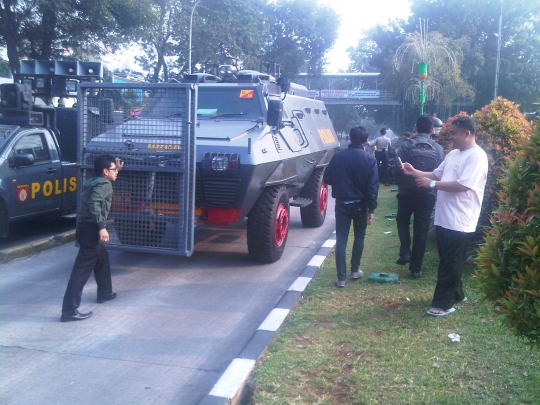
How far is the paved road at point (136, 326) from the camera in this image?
4242mm

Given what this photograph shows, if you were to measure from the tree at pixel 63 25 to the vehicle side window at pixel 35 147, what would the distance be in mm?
7675

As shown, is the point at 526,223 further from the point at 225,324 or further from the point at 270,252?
the point at 270,252

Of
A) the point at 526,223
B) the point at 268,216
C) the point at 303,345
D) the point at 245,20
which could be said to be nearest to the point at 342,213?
the point at 268,216

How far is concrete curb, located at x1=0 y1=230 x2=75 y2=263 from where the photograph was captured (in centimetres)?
759

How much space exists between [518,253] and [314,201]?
23.7ft

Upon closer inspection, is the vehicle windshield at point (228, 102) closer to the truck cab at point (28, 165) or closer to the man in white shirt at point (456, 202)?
the truck cab at point (28, 165)

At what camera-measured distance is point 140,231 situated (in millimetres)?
6832

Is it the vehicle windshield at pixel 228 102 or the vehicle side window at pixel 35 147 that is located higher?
the vehicle windshield at pixel 228 102

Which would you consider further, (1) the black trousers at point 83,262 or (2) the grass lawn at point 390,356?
(1) the black trousers at point 83,262

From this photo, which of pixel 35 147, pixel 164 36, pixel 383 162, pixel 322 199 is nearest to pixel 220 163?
pixel 35 147

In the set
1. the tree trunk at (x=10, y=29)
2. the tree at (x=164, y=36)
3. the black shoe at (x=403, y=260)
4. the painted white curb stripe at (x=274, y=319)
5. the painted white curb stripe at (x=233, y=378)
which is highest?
the tree at (x=164, y=36)

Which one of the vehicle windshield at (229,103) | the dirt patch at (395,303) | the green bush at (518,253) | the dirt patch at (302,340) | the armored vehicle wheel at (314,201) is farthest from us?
the armored vehicle wheel at (314,201)

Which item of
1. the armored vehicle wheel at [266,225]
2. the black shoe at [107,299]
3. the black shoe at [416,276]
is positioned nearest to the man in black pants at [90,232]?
the black shoe at [107,299]

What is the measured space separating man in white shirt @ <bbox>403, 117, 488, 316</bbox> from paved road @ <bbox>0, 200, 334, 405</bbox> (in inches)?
70.3
